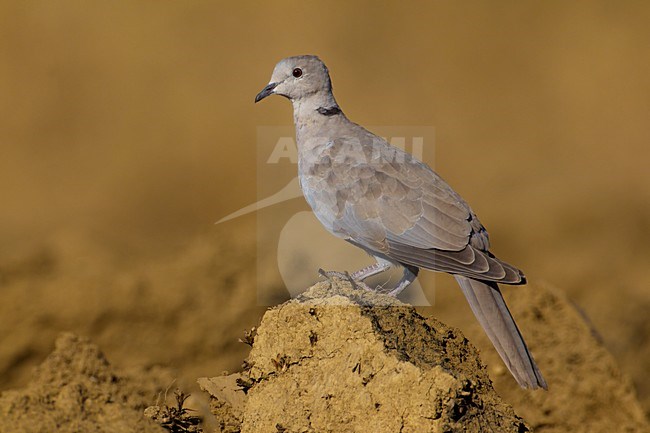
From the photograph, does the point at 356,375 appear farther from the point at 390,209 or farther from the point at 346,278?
the point at 390,209

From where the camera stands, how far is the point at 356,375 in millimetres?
4852

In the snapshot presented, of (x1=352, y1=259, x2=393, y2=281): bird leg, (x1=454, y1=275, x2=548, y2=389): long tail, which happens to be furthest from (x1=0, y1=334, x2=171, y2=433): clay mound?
(x1=454, y1=275, x2=548, y2=389): long tail

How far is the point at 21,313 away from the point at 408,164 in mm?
3237

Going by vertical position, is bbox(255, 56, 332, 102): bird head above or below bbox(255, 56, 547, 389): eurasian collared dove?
above

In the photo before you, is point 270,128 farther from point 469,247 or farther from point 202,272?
point 469,247

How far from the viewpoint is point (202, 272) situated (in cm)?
850

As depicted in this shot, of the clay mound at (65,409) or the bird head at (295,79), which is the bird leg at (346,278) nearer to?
the clay mound at (65,409)

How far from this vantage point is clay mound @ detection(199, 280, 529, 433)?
4.63 m

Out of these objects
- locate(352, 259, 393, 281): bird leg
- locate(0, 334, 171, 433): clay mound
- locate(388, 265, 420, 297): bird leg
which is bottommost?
locate(0, 334, 171, 433): clay mound

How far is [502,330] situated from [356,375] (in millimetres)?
1245

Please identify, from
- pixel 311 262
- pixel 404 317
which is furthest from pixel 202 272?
pixel 404 317

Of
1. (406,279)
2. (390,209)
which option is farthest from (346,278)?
(390,209)

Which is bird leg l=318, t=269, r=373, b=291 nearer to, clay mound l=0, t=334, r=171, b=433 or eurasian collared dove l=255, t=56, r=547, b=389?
eurasian collared dove l=255, t=56, r=547, b=389

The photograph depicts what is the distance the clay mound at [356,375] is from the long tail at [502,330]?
0.28 meters
